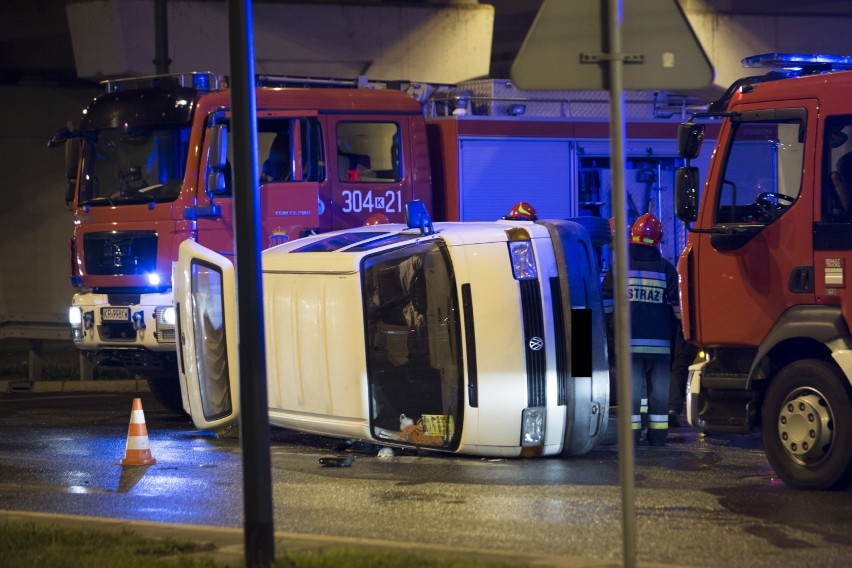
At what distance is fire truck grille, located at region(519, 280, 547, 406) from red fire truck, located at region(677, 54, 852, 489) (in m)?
1.07

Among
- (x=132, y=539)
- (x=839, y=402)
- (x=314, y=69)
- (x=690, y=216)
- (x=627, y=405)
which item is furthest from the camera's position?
(x=314, y=69)

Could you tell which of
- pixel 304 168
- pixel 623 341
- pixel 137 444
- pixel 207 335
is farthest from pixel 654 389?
pixel 623 341

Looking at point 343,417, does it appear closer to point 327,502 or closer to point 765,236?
point 327,502

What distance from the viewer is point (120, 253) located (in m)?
13.3

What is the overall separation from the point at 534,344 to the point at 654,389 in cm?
157

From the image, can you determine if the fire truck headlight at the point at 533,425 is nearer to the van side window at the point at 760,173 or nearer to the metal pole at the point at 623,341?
the van side window at the point at 760,173

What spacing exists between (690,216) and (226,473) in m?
3.84

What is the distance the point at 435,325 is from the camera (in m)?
10.0

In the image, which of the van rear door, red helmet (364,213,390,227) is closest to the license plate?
the van rear door

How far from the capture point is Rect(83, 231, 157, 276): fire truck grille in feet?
43.3

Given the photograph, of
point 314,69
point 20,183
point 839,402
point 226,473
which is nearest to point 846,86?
point 839,402

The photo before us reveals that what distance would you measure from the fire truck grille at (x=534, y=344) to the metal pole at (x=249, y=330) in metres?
3.73

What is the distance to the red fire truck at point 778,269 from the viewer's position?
8.38 m

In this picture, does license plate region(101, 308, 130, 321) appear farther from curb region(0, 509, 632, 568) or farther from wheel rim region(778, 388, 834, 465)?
wheel rim region(778, 388, 834, 465)
